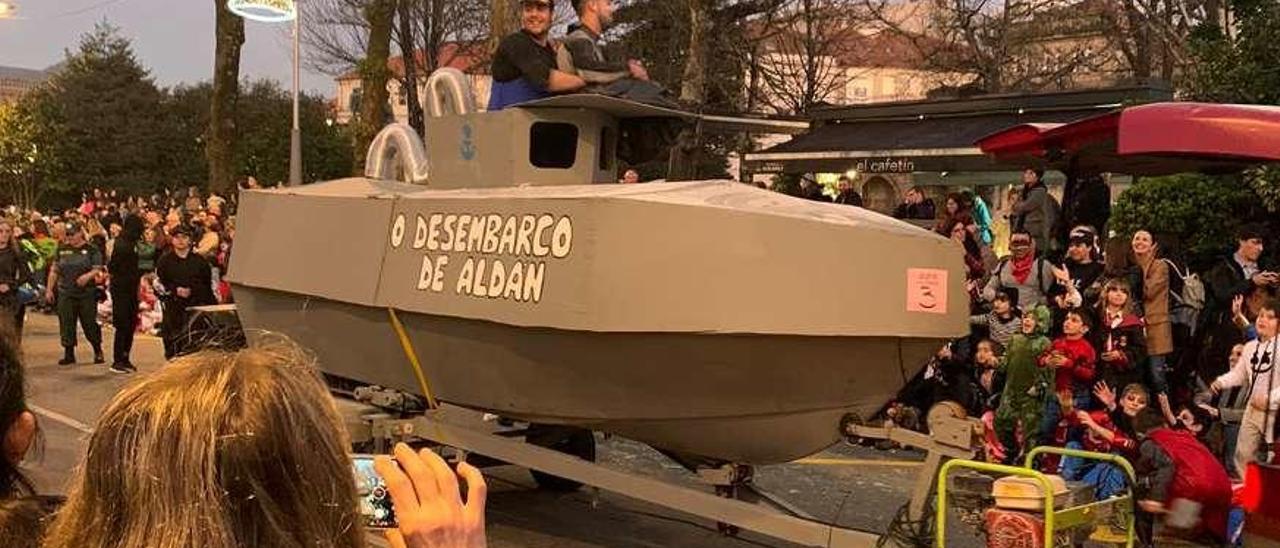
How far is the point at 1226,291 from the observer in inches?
341

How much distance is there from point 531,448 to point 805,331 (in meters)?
1.80

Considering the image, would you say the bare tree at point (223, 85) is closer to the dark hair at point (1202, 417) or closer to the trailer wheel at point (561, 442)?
the trailer wheel at point (561, 442)

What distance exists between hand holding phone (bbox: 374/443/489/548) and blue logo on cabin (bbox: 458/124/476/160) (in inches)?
183

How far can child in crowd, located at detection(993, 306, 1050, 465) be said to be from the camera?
791cm

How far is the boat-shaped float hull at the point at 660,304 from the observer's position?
468cm

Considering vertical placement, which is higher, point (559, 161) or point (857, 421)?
point (559, 161)

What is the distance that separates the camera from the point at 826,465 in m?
8.88

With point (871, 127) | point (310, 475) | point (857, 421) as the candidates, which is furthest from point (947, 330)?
point (871, 127)

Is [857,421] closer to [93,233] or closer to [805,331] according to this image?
[805,331]

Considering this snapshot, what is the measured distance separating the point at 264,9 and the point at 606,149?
14215mm

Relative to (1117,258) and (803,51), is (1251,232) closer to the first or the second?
(1117,258)

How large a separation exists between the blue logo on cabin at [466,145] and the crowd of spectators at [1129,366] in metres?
2.52

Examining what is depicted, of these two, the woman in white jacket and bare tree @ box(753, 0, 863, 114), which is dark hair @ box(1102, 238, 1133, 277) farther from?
bare tree @ box(753, 0, 863, 114)

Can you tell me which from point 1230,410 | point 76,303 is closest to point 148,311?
point 76,303
